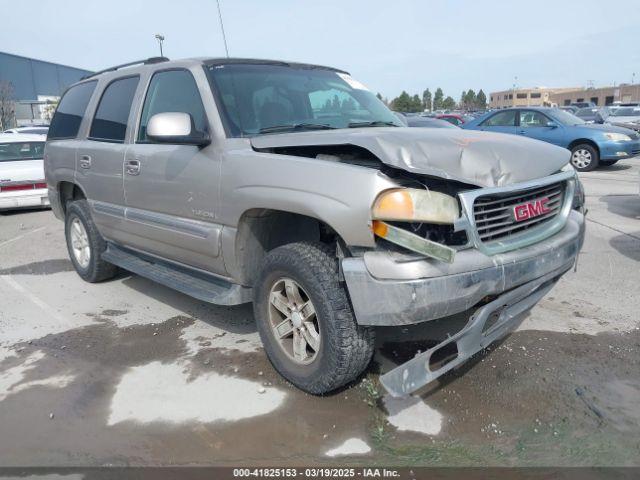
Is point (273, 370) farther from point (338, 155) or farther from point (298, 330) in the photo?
point (338, 155)

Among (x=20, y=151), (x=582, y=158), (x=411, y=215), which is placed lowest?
(x=582, y=158)

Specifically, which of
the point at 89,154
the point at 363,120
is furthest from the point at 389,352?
the point at 89,154

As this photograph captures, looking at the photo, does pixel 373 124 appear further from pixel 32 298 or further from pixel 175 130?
pixel 32 298

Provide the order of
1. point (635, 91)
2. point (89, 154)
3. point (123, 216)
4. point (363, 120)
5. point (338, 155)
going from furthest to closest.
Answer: point (635, 91)
point (89, 154)
point (123, 216)
point (363, 120)
point (338, 155)

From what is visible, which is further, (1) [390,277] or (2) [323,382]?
(2) [323,382]

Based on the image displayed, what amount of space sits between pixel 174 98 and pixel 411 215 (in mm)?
2246

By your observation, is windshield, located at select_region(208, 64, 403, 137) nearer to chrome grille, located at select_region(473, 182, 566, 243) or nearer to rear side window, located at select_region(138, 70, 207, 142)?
rear side window, located at select_region(138, 70, 207, 142)

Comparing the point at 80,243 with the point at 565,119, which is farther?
the point at 565,119

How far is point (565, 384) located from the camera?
3.22 metres

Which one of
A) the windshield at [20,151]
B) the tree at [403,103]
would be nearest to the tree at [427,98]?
the tree at [403,103]

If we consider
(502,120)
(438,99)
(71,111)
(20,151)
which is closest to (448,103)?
(438,99)

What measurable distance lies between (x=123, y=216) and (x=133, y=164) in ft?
1.67

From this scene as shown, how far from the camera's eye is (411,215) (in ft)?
8.21

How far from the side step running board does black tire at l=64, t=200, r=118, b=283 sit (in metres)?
0.21
